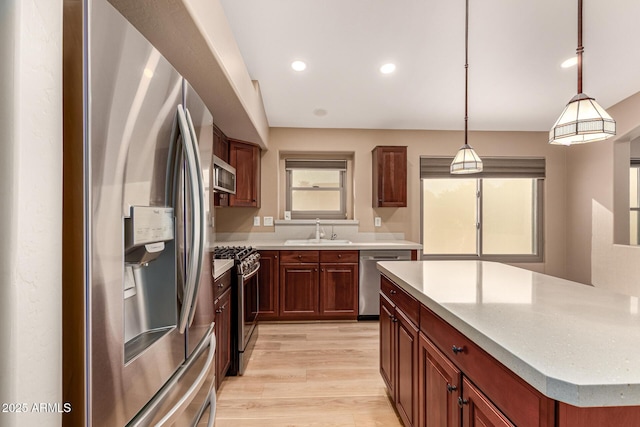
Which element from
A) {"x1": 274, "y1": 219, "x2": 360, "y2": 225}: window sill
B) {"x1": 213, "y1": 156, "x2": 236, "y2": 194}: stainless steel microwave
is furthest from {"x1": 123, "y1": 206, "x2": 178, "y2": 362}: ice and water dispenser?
{"x1": 274, "y1": 219, "x2": 360, "y2": 225}: window sill

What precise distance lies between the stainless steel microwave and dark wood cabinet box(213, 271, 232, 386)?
894 millimetres

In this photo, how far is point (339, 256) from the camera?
3533mm

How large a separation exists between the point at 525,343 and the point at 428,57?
2.89 m

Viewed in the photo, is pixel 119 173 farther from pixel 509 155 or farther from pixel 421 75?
pixel 509 155

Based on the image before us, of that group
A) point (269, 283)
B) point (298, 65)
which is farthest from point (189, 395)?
point (298, 65)

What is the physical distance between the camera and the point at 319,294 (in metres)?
3.51

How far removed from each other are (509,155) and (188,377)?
4.76m

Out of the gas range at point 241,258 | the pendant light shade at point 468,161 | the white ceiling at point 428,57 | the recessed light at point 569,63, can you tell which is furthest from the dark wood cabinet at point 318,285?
the recessed light at point 569,63

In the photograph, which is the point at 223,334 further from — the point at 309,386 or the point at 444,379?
the point at 444,379

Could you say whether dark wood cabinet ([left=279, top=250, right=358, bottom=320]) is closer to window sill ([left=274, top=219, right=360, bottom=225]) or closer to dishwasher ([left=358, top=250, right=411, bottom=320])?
dishwasher ([left=358, top=250, right=411, bottom=320])

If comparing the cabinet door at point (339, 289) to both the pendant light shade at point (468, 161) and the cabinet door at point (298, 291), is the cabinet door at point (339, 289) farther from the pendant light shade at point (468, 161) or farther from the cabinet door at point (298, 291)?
the pendant light shade at point (468, 161)

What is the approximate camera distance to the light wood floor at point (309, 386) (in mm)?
1849

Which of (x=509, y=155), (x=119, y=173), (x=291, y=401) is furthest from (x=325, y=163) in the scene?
(x=119, y=173)

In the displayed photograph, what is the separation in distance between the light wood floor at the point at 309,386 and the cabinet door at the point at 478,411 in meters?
0.99
